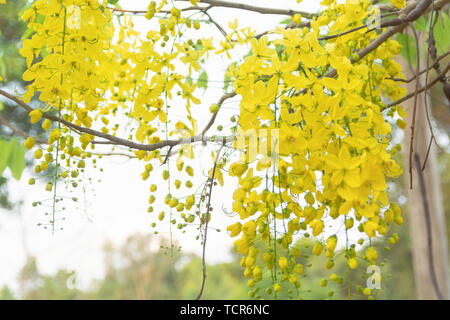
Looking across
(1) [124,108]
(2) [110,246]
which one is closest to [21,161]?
(1) [124,108]

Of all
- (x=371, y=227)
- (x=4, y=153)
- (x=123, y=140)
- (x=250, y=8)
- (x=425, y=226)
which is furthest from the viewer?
(x=425, y=226)

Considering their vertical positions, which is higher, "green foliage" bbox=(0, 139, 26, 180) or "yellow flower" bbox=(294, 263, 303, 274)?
"green foliage" bbox=(0, 139, 26, 180)

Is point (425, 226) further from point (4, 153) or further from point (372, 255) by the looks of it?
point (4, 153)

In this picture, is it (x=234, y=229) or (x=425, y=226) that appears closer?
(x=234, y=229)

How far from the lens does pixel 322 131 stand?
38cm

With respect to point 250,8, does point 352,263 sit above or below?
below

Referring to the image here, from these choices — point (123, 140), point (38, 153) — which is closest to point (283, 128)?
point (123, 140)

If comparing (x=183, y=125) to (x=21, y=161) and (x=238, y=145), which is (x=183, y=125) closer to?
(x=238, y=145)

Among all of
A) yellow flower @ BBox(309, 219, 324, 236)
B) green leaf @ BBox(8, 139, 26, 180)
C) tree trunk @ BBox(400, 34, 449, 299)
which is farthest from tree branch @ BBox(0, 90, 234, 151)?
tree trunk @ BBox(400, 34, 449, 299)

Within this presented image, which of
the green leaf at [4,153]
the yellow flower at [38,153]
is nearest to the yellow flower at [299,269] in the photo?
the yellow flower at [38,153]

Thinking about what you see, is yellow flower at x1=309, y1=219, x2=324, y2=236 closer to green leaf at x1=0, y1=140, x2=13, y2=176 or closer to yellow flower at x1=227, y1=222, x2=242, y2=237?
yellow flower at x1=227, y1=222, x2=242, y2=237

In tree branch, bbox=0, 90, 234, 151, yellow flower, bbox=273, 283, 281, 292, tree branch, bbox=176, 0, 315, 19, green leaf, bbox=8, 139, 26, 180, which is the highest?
tree branch, bbox=176, 0, 315, 19

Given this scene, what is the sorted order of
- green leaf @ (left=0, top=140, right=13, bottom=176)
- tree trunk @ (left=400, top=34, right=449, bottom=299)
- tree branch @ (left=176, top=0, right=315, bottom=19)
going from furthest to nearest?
tree trunk @ (left=400, top=34, right=449, bottom=299) → green leaf @ (left=0, top=140, right=13, bottom=176) → tree branch @ (left=176, top=0, right=315, bottom=19)

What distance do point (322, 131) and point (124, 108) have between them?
0.38 meters
